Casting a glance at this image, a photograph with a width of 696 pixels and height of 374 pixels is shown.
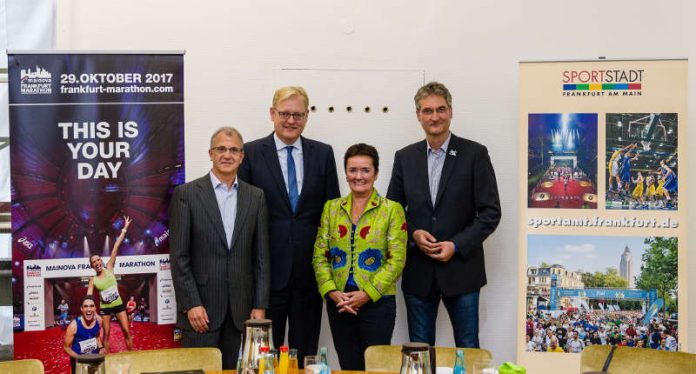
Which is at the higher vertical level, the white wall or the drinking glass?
the white wall

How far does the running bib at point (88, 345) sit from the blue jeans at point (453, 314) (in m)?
1.69

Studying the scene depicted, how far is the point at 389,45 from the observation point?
4.64 meters

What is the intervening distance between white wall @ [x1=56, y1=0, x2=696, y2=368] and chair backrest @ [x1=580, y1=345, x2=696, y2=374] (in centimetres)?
179

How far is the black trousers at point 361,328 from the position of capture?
12.3 ft

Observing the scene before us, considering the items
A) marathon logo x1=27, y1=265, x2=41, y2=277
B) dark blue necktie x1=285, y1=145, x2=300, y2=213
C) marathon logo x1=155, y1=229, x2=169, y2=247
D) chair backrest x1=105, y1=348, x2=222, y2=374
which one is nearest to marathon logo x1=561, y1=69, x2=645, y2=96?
dark blue necktie x1=285, y1=145, x2=300, y2=213

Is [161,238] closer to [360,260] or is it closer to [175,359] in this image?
[360,260]

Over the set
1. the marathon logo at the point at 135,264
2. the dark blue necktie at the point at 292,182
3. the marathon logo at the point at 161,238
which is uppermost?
the dark blue necktie at the point at 292,182

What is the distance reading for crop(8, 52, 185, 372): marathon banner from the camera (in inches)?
153

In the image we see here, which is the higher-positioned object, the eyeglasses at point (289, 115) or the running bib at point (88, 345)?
the eyeglasses at point (289, 115)

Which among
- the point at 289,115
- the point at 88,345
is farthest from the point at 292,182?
the point at 88,345

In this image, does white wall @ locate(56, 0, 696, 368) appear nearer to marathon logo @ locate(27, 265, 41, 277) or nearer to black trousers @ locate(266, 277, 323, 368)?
black trousers @ locate(266, 277, 323, 368)

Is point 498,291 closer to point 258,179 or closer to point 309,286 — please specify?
point 309,286

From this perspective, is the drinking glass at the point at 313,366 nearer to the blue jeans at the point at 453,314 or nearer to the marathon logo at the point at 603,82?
the blue jeans at the point at 453,314

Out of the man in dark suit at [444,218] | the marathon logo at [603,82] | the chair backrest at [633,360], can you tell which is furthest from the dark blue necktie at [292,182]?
the chair backrest at [633,360]
